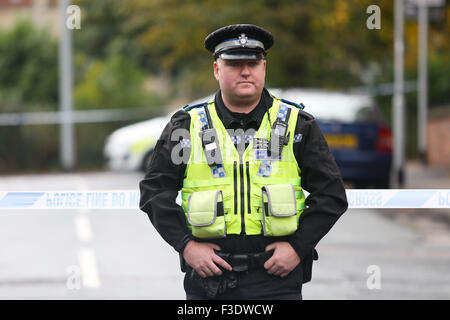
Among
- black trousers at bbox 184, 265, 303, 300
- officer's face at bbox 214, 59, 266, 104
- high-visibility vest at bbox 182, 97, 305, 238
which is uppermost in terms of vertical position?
officer's face at bbox 214, 59, 266, 104

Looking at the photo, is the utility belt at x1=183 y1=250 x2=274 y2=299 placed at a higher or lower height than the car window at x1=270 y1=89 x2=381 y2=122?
lower

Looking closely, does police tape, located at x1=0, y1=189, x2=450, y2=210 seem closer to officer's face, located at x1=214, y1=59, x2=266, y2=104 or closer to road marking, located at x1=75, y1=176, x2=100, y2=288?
officer's face, located at x1=214, y1=59, x2=266, y2=104

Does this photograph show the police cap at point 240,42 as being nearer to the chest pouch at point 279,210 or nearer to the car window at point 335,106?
the chest pouch at point 279,210

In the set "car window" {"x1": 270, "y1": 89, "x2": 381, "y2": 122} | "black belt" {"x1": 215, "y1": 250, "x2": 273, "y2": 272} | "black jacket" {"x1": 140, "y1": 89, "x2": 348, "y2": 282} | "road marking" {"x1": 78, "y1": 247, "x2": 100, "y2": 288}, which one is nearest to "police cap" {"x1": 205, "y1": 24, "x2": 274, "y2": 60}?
"black jacket" {"x1": 140, "y1": 89, "x2": 348, "y2": 282}

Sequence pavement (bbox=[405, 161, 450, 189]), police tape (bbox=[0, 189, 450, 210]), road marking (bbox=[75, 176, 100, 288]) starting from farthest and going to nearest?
pavement (bbox=[405, 161, 450, 189]) → road marking (bbox=[75, 176, 100, 288]) → police tape (bbox=[0, 189, 450, 210])

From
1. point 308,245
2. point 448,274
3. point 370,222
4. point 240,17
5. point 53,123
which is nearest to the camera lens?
point 308,245

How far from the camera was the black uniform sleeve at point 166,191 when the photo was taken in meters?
3.04

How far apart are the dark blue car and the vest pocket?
27.2ft

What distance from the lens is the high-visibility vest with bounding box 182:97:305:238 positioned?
299cm

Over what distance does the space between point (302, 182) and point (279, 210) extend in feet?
0.68

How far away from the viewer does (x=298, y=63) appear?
20.1 meters

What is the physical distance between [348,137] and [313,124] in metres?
Result: 8.43

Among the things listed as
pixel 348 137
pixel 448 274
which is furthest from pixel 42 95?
pixel 448 274
